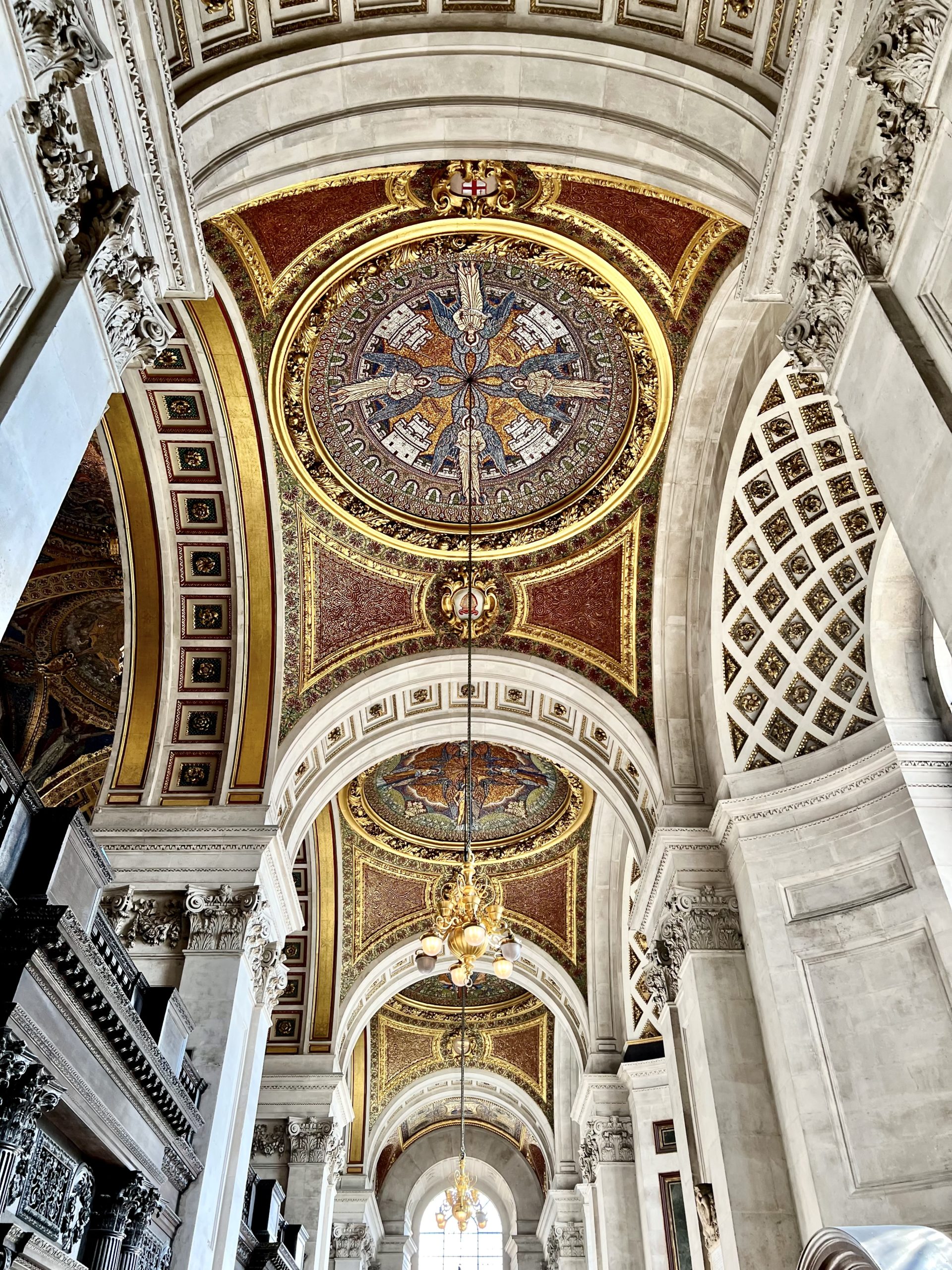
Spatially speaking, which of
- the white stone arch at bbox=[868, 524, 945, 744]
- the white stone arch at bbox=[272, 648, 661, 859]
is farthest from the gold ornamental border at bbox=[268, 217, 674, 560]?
the white stone arch at bbox=[868, 524, 945, 744]

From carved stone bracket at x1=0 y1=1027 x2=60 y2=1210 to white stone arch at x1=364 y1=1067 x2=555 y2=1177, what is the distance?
18201 millimetres

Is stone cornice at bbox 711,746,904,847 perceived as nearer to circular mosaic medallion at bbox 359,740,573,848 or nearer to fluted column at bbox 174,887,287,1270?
fluted column at bbox 174,887,287,1270

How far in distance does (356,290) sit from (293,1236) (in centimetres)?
1154

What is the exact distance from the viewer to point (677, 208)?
364 inches

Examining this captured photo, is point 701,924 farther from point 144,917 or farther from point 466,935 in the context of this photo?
point 144,917

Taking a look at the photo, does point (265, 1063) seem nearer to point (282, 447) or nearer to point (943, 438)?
point (282, 447)

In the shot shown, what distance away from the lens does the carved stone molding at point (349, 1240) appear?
20.7m

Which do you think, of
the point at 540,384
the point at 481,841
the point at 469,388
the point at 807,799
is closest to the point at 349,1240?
the point at 481,841

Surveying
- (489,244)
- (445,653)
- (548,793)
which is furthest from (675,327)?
(548,793)

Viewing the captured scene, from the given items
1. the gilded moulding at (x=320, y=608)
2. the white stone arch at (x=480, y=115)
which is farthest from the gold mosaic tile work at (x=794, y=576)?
the gilded moulding at (x=320, y=608)

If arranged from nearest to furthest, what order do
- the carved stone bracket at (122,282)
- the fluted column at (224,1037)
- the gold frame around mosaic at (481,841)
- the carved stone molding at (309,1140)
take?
1. the carved stone bracket at (122,282)
2. the fluted column at (224,1037)
3. the carved stone molding at (309,1140)
4. the gold frame around mosaic at (481,841)

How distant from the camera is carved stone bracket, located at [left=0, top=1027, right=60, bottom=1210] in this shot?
17.3 feet

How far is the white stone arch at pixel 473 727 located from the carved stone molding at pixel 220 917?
1344 mm

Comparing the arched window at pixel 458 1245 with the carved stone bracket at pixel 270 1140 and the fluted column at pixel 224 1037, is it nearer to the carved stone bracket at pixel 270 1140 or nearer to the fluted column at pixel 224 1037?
the carved stone bracket at pixel 270 1140
